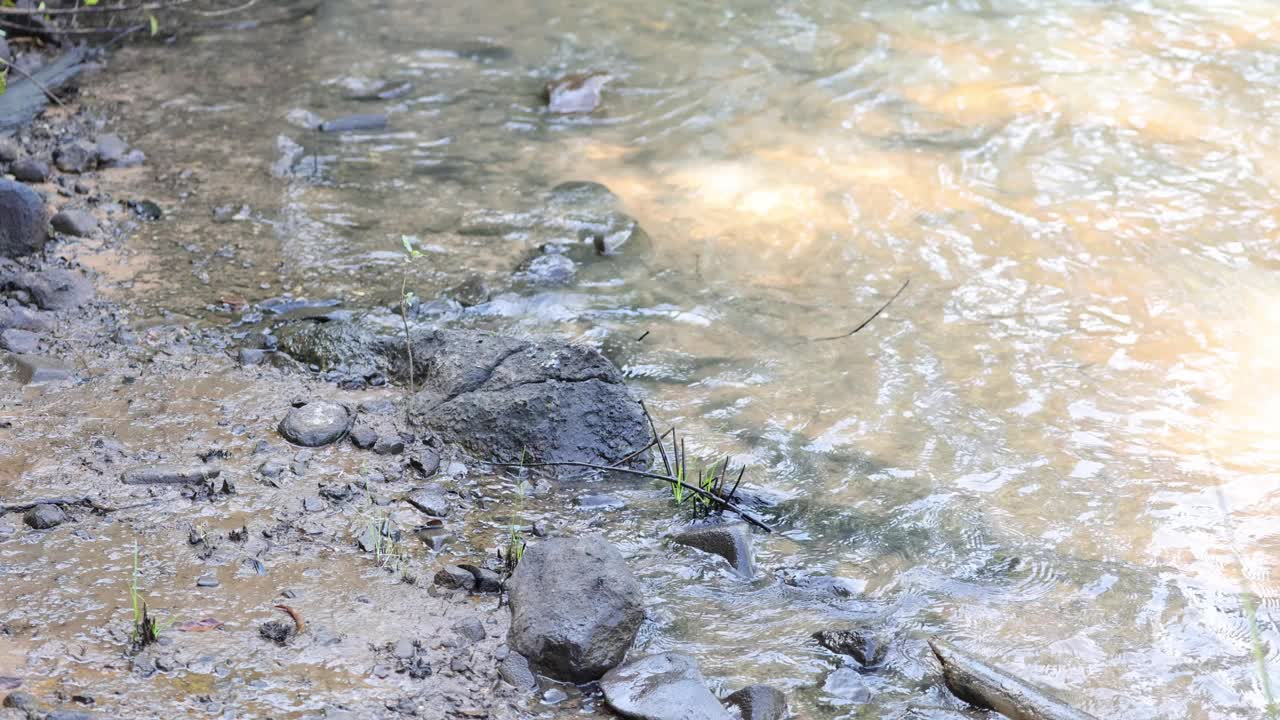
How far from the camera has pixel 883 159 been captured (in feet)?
21.1

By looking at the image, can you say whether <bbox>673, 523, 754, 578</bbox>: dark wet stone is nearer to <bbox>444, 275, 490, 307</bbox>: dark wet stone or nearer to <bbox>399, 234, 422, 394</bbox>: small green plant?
<bbox>399, 234, 422, 394</bbox>: small green plant

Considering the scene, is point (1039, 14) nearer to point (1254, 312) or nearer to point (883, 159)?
point (883, 159)

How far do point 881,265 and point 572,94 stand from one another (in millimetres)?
2751

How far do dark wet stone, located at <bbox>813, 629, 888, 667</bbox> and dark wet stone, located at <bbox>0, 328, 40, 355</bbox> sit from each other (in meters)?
3.24

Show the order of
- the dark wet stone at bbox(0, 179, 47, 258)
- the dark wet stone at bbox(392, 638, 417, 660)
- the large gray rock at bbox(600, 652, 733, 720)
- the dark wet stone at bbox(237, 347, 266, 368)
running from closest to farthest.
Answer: the large gray rock at bbox(600, 652, 733, 720) → the dark wet stone at bbox(392, 638, 417, 660) → the dark wet stone at bbox(237, 347, 266, 368) → the dark wet stone at bbox(0, 179, 47, 258)

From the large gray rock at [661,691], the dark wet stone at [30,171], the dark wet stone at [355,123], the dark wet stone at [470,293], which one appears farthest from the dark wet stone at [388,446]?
the dark wet stone at [355,123]

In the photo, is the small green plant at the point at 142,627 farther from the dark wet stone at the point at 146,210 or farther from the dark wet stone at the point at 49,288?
the dark wet stone at the point at 146,210

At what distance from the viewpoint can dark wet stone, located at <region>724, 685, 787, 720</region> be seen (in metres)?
2.85

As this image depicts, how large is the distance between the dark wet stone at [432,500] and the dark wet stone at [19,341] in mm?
1799

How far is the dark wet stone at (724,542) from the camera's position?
3.47 metres

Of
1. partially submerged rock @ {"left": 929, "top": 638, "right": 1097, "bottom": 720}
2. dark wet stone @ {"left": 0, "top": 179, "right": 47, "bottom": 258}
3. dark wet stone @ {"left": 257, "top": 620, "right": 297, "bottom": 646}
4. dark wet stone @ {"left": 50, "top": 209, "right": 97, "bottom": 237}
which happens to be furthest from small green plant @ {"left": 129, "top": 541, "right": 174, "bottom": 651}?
dark wet stone @ {"left": 50, "top": 209, "right": 97, "bottom": 237}

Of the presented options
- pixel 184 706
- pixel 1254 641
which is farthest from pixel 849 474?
pixel 184 706

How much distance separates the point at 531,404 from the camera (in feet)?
12.9

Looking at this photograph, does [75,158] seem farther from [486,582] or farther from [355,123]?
[486,582]
